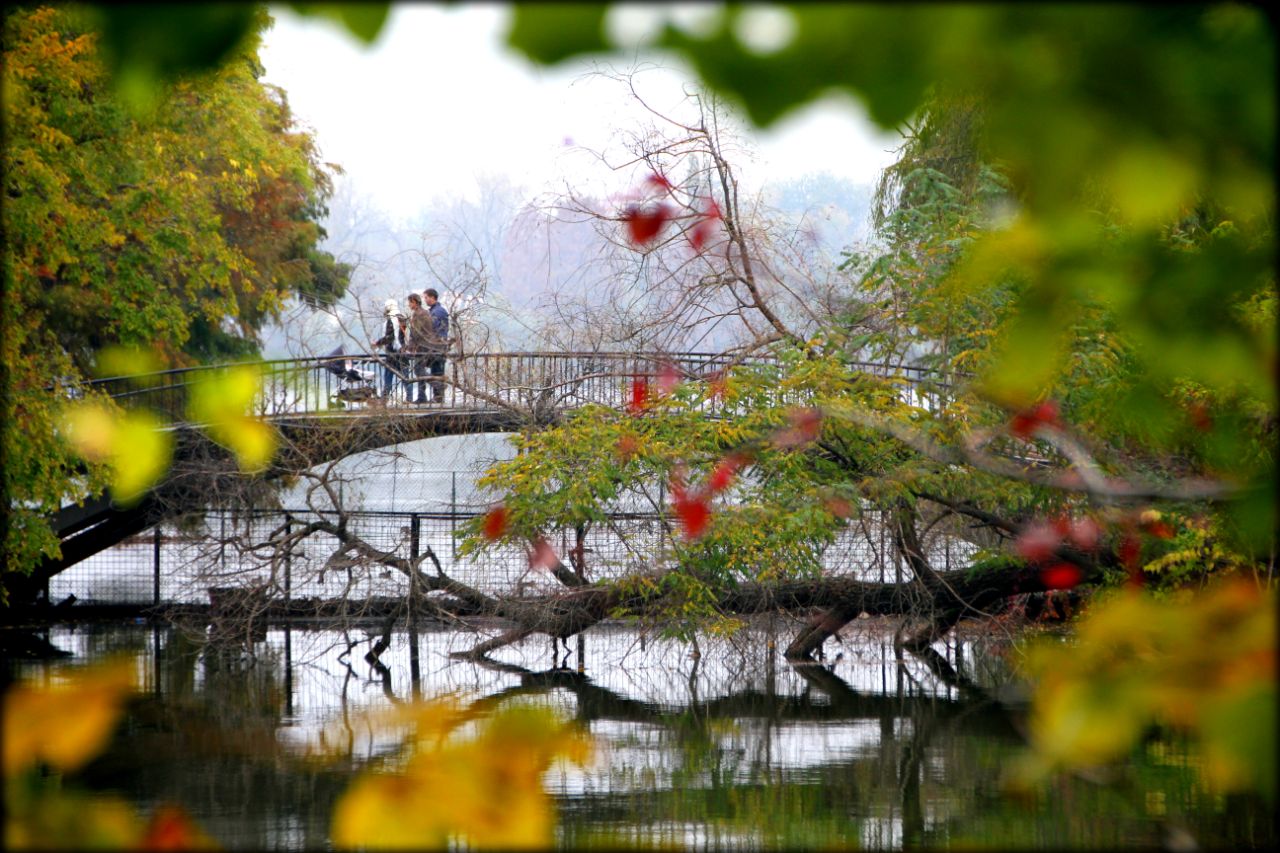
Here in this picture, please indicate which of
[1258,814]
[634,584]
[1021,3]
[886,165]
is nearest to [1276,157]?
[1021,3]

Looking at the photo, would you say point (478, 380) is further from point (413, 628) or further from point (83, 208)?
point (83, 208)

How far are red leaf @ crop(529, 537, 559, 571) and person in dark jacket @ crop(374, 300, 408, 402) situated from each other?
372cm

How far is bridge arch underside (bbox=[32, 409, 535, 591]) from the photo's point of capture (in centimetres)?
1702

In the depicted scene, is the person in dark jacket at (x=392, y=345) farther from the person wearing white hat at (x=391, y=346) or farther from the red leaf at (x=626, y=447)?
the red leaf at (x=626, y=447)

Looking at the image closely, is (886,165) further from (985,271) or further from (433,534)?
(985,271)

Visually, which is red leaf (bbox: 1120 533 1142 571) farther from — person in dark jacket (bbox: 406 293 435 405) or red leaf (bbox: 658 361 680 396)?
person in dark jacket (bbox: 406 293 435 405)

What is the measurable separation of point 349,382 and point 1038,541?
9914 millimetres

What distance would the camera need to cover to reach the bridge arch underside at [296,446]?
17016 millimetres

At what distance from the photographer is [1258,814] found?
29.1 feet

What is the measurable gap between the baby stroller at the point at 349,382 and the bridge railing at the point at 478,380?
0.01m

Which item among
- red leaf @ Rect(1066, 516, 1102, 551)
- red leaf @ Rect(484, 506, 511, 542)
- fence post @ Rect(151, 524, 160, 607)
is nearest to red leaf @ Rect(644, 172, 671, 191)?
red leaf @ Rect(484, 506, 511, 542)

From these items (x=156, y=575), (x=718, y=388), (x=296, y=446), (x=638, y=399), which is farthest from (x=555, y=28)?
→ (x=156, y=575)

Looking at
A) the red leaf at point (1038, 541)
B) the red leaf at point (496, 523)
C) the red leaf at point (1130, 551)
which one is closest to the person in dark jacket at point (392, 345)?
the red leaf at point (496, 523)

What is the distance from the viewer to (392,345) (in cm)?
1844
